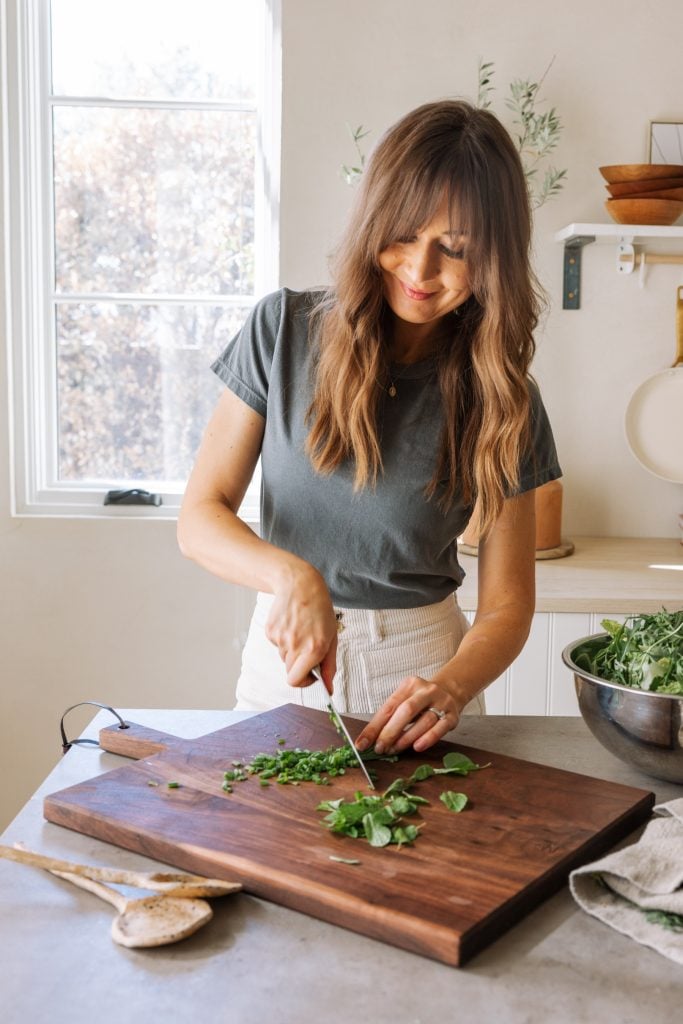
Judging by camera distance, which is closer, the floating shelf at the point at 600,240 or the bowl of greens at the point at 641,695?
the bowl of greens at the point at 641,695

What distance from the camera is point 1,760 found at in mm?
3084

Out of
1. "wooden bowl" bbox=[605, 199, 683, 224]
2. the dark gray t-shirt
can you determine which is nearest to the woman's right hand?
the dark gray t-shirt

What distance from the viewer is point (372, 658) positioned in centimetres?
161

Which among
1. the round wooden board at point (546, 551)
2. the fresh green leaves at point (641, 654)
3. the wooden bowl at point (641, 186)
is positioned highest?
the wooden bowl at point (641, 186)

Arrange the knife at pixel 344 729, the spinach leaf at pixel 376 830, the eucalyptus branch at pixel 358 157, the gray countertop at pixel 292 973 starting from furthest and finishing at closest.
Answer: the eucalyptus branch at pixel 358 157
the knife at pixel 344 729
the spinach leaf at pixel 376 830
the gray countertop at pixel 292 973

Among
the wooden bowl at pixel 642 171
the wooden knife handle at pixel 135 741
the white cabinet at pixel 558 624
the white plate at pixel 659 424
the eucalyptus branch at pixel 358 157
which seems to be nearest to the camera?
the wooden knife handle at pixel 135 741

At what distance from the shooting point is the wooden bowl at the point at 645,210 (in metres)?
2.80

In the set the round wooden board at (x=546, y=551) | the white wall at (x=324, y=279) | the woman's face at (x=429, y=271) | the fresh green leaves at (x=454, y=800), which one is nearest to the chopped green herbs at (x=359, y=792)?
the fresh green leaves at (x=454, y=800)

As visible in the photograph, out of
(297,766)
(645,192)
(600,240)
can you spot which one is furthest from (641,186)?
(297,766)

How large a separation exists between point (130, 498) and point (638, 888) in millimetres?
2233

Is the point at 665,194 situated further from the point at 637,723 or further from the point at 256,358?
the point at 637,723

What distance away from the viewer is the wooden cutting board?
3.13ft

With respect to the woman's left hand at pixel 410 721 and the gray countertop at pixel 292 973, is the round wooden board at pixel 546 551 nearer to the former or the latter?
the woman's left hand at pixel 410 721

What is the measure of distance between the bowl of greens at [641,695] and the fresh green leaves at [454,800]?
213 millimetres
